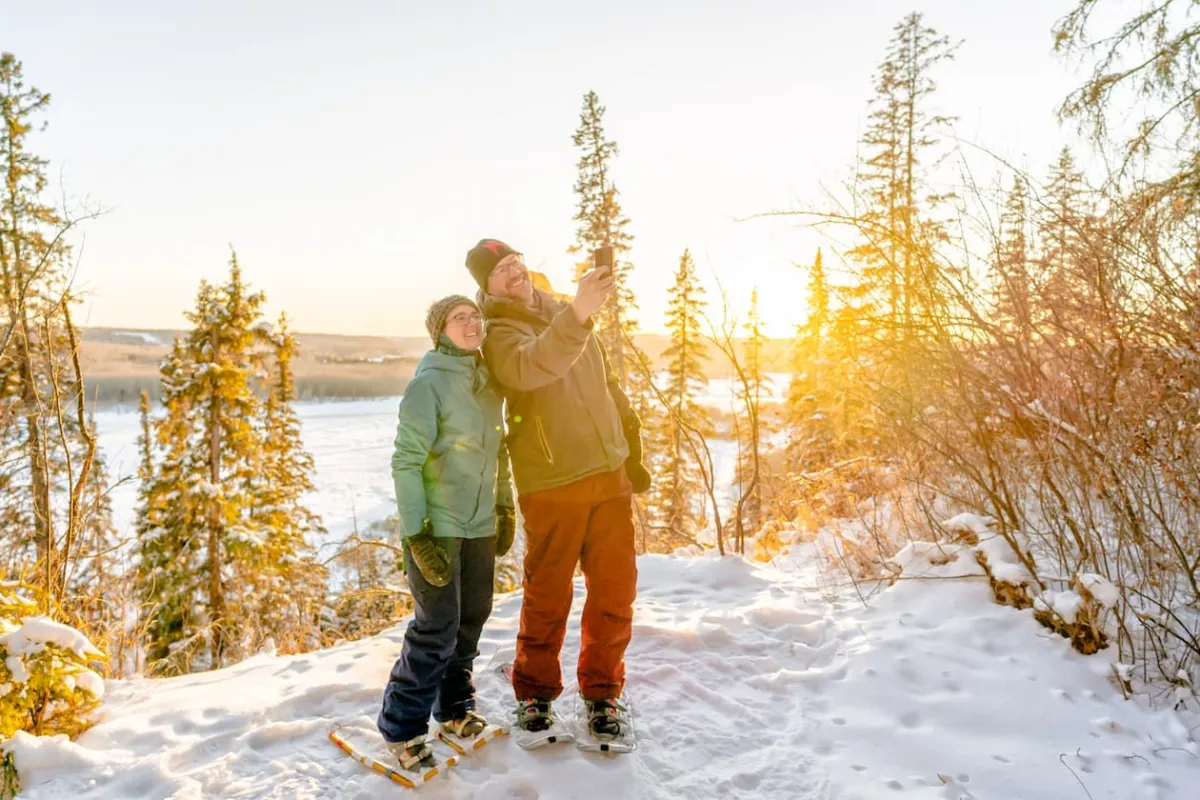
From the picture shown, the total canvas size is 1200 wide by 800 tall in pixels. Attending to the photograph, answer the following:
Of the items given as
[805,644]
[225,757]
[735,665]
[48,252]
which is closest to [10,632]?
[225,757]

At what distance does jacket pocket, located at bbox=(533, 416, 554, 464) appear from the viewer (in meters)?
3.00

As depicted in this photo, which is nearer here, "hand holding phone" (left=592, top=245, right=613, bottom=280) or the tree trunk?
"hand holding phone" (left=592, top=245, right=613, bottom=280)

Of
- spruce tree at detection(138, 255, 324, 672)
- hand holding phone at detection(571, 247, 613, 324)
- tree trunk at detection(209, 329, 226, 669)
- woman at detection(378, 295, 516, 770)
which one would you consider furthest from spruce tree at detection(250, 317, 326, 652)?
hand holding phone at detection(571, 247, 613, 324)

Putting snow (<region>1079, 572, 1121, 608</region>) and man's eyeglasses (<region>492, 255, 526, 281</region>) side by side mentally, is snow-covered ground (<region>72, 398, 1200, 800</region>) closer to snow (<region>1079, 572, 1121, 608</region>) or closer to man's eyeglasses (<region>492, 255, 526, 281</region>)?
snow (<region>1079, 572, 1121, 608</region>)

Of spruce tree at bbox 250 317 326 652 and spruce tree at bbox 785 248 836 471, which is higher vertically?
spruce tree at bbox 785 248 836 471

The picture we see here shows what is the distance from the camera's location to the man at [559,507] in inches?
119

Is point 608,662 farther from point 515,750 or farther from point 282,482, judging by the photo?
point 282,482

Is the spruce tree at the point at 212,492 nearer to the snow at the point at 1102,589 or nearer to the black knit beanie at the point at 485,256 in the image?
the black knit beanie at the point at 485,256

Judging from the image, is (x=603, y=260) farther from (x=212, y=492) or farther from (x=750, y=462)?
(x=212, y=492)

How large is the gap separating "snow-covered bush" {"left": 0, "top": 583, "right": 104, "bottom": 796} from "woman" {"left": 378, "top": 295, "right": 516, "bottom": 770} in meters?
1.62

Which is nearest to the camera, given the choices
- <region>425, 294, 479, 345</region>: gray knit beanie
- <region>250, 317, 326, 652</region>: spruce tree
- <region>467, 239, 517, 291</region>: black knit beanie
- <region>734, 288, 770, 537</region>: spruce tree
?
<region>425, 294, 479, 345</region>: gray knit beanie

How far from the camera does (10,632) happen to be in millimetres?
2949

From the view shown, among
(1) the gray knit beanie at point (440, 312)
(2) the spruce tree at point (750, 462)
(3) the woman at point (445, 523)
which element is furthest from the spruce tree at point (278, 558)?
(1) the gray knit beanie at point (440, 312)

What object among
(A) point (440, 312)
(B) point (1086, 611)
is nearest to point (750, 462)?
(B) point (1086, 611)
